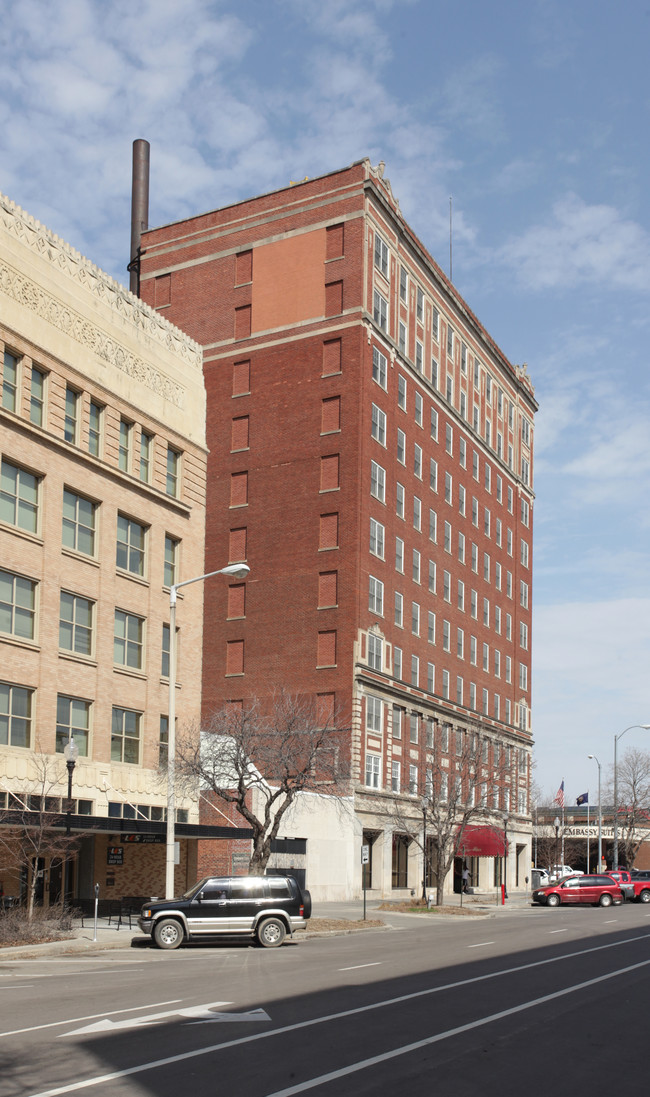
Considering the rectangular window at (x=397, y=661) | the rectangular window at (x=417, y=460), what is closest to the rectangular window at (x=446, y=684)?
the rectangular window at (x=397, y=661)

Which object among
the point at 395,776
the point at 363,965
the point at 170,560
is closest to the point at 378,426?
the point at 395,776

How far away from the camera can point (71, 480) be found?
39.9m

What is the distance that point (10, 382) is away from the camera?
37.9m

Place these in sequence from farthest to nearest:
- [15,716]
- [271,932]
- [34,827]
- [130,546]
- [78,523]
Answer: [130,546]
[78,523]
[15,716]
[34,827]
[271,932]

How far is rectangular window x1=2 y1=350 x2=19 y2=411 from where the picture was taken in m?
37.4

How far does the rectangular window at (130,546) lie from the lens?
42.8 meters

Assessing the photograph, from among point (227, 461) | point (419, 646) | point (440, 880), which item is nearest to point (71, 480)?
point (440, 880)

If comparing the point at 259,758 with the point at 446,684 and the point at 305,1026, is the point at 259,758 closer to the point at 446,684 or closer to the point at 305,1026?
the point at 305,1026

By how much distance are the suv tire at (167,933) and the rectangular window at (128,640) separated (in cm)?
1489

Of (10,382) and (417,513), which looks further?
(417,513)

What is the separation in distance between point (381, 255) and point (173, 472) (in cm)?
2741

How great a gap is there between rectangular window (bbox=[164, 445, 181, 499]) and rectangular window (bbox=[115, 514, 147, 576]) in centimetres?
264

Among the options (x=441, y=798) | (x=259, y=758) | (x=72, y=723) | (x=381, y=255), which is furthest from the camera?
(x=381, y=255)

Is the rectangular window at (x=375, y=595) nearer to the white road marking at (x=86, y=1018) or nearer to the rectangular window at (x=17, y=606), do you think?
the rectangular window at (x=17, y=606)
